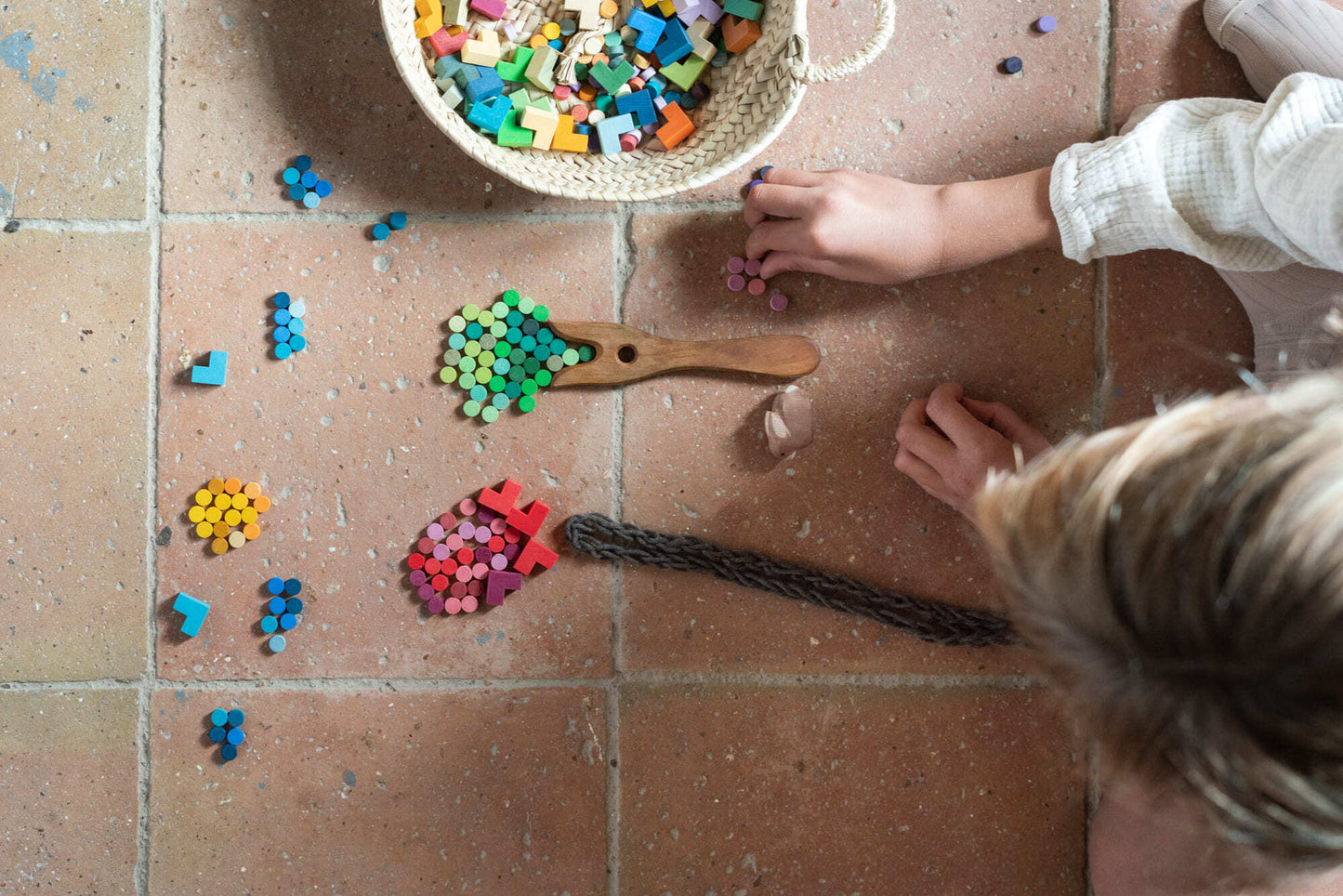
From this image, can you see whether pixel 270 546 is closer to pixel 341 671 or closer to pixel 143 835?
pixel 341 671

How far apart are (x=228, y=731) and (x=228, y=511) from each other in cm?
23

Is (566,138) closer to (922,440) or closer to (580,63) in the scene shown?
(580,63)

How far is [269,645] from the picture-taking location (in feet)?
3.01

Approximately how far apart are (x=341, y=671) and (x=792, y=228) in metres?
0.64

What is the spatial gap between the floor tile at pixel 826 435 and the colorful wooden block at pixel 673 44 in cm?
15

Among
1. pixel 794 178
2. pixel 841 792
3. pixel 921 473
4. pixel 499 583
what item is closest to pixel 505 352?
pixel 499 583

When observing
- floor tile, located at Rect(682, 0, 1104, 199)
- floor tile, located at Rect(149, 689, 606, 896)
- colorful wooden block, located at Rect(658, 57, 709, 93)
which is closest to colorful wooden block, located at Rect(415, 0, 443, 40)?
colorful wooden block, located at Rect(658, 57, 709, 93)

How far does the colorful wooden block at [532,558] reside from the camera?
0.90 meters

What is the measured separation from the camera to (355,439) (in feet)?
3.02

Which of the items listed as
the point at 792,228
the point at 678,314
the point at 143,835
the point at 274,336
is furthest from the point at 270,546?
the point at 792,228

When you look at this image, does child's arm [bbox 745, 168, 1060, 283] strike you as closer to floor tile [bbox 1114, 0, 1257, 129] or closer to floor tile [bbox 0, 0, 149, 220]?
floor tile [bbox 1114, 0, 1257, 129]

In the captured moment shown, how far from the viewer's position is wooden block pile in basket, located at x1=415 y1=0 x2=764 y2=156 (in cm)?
85

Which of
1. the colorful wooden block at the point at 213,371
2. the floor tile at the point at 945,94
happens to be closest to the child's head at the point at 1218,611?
the floor tile at the point at 945,94

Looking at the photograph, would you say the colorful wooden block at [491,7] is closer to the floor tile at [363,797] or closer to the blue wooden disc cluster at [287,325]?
the blue wooden disc cluster at [287,325]
